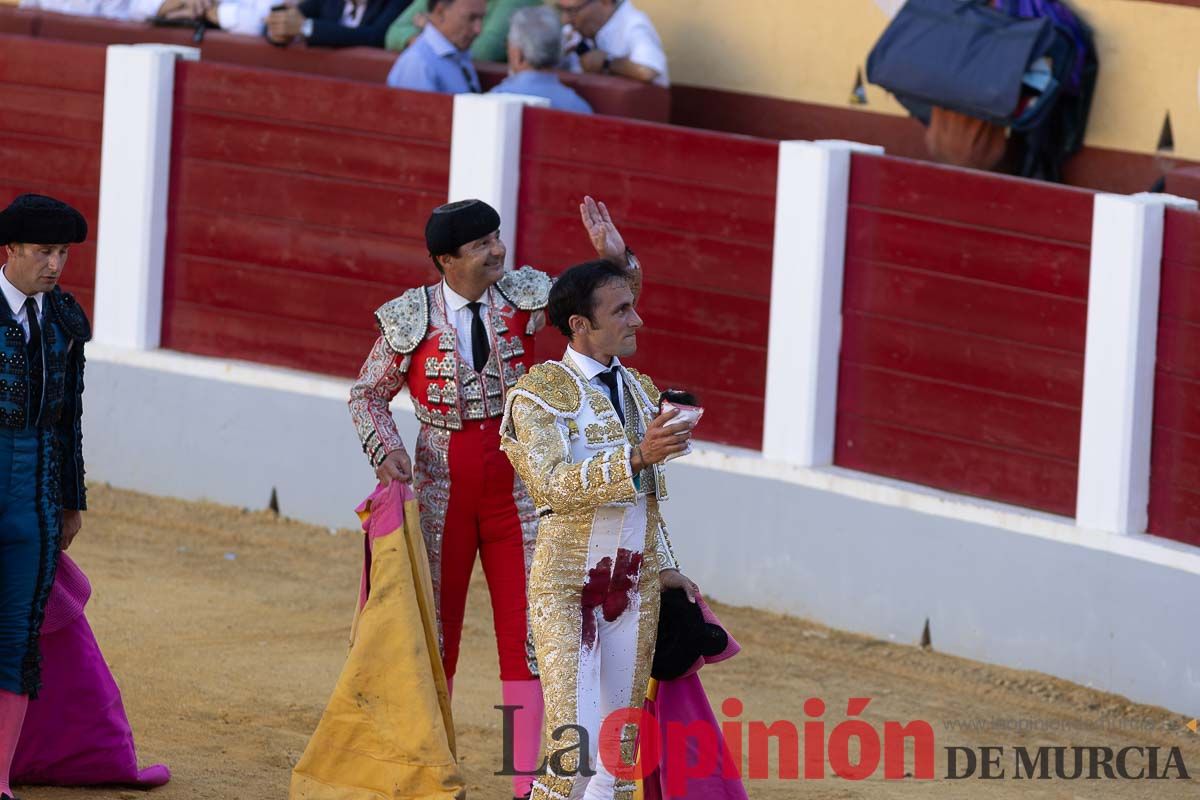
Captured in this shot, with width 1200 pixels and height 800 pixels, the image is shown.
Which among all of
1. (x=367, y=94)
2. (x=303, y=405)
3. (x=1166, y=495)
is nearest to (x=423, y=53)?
(x=367, y=94)

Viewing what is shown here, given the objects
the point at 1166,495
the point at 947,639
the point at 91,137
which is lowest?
the point at 947,639

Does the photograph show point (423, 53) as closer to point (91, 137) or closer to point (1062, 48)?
point (91, 137)

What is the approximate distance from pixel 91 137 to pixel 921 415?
3822 mm

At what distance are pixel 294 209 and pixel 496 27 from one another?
1.18 m

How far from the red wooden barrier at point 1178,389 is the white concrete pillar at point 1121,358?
0.03 meters

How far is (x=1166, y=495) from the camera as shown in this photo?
6465 mm

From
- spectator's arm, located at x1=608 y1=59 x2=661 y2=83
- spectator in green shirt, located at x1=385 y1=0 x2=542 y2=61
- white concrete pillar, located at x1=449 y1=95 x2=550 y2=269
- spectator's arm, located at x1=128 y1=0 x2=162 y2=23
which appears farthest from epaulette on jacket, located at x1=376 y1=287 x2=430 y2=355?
spectator's arm, located at x1=128 y1=0 x2=162 y2=23

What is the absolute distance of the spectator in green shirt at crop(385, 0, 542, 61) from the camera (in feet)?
28.8

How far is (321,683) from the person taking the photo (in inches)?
250

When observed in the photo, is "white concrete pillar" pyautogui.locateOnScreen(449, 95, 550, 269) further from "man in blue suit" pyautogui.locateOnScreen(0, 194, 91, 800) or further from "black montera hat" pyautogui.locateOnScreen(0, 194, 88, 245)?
"black montera hat" pyautogui.locateOnScreen(0, 194, 88, 245)

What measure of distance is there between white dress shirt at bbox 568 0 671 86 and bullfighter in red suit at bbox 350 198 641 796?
3.54 metres

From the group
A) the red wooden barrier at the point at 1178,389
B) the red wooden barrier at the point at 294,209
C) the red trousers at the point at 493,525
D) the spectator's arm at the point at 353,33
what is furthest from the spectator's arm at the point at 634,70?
the red trousers at the point at 493,525

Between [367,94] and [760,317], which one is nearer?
[760,317]

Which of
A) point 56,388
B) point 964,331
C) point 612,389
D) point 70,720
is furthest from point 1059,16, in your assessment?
point 70,720
